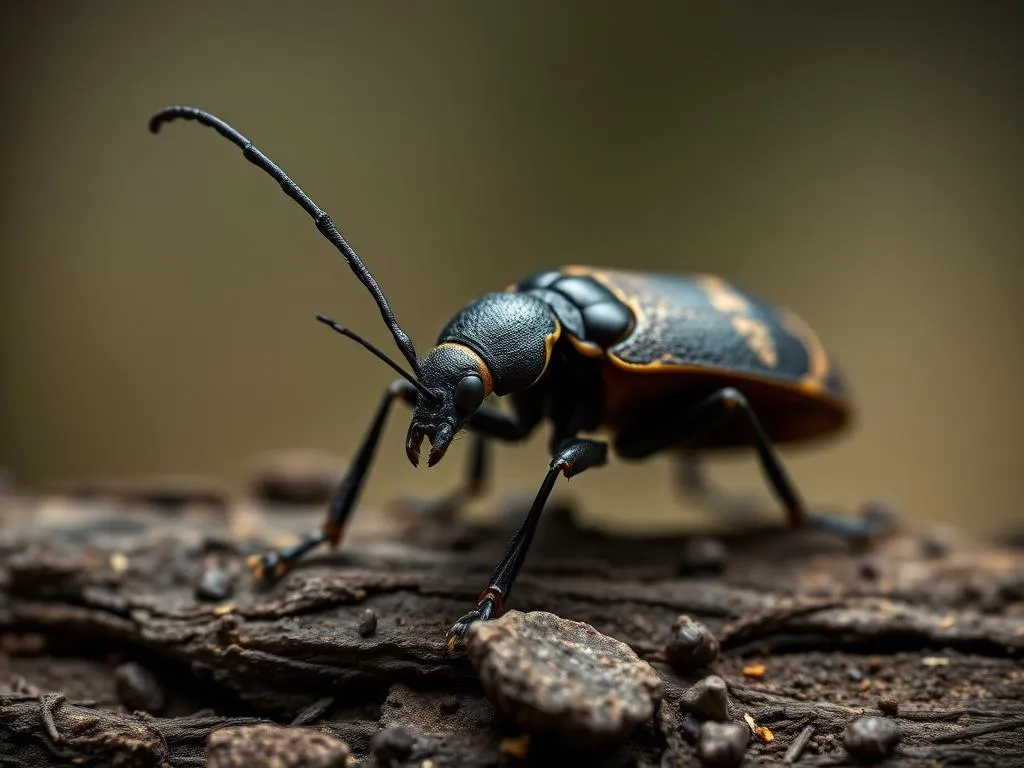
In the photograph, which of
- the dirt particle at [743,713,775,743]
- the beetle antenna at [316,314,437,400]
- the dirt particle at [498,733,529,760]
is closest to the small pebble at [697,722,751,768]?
the dirt particle at [743,713,775,743]

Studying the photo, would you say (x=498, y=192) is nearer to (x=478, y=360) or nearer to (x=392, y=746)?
(x=478, y=360)

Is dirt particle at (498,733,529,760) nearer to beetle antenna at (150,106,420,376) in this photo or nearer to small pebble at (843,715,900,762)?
small pebble at (843,715,900,762)

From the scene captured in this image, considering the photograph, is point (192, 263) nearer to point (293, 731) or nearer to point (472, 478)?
point (472, 478)

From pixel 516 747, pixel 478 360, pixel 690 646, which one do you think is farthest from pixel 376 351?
pixel 690 646

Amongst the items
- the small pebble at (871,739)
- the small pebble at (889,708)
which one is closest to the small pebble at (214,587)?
the small pebble at (871,739)

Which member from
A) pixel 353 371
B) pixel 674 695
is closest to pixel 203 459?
pixel 353 371
